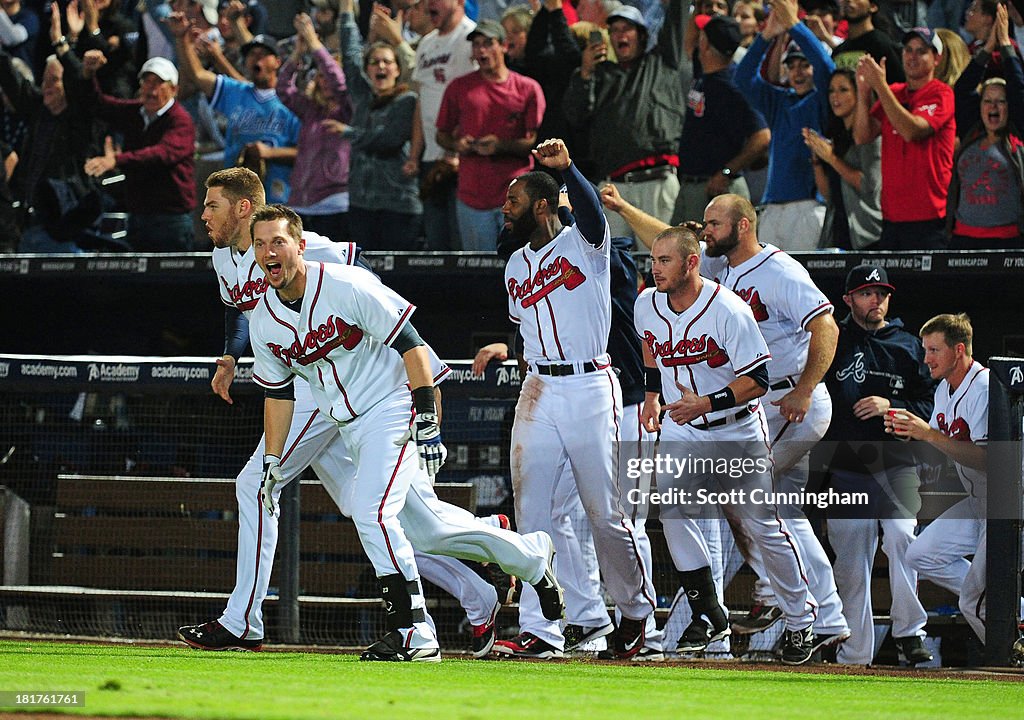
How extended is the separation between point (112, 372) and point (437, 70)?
281 cm

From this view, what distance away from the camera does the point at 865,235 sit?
7.97m

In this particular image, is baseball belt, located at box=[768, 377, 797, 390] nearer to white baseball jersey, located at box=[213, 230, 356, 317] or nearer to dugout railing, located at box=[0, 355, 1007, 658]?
dugout railing, located at box=[0, 355, 1007, 658]

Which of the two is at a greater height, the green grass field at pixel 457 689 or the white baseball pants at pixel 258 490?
the white baseball pants at pixel 258 490

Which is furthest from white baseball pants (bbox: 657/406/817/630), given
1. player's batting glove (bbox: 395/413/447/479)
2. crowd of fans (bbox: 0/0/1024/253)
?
crowd of fans (bbox: 0/0/1024/253)

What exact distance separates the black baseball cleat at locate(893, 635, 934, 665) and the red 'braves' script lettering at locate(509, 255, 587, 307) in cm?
212

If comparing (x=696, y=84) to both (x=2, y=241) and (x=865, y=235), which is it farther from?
(x=2, y=241)

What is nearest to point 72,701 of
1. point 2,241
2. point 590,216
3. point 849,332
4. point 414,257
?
point 590,216

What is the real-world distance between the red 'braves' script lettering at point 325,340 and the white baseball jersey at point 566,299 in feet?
2.85

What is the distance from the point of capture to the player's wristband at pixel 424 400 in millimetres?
5141

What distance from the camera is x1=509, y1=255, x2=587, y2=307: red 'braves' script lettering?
5898 mm

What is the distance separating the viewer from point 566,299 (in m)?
5.89

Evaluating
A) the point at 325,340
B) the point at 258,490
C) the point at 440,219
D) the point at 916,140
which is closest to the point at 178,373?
the point at 258,490

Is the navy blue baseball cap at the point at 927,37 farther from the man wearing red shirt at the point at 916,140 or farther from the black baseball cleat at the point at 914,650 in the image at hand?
the black baseball cleat at the point at 914,650

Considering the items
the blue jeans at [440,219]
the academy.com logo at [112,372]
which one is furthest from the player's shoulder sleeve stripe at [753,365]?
the blue jeans at [440,219]
